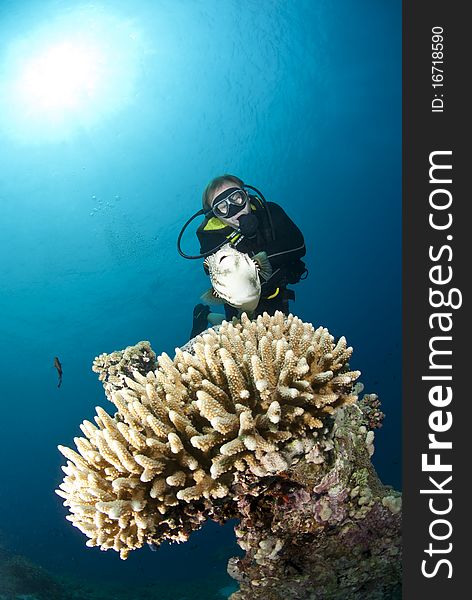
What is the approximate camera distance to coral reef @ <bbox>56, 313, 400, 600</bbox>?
2.27m

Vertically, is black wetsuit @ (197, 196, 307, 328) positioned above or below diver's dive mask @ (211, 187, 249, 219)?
below

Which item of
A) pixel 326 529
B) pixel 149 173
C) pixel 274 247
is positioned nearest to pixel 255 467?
pixel 326 529

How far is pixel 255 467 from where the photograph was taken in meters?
2.30

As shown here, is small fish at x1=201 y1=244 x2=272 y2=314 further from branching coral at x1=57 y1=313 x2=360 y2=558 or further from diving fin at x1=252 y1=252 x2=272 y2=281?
branching coral at x1=57 y1=313 x2=360 y2=558

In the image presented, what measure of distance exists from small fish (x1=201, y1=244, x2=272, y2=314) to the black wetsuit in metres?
1.20

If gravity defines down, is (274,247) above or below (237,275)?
above

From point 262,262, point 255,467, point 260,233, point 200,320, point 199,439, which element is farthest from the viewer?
point 200,320

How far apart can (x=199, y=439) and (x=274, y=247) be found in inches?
162

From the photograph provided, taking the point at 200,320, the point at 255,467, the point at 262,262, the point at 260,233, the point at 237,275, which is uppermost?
the point at 260,233

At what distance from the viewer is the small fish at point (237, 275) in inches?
168

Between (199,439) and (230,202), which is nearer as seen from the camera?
(199,439)

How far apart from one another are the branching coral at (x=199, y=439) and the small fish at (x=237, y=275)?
1.65m

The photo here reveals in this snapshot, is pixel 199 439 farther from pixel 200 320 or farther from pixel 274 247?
pixel 200 320

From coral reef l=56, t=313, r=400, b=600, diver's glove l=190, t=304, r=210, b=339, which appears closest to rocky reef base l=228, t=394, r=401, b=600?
coral reef l=56, t=313, r=400, b=600
